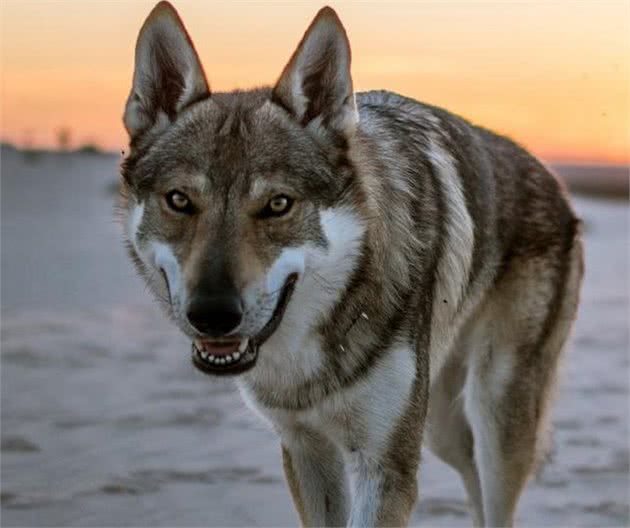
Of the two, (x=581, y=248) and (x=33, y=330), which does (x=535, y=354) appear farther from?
(x=33, y=330)

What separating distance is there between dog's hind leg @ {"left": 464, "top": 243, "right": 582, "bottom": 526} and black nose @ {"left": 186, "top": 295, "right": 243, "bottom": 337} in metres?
1.59

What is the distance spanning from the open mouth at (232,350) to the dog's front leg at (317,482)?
2.48 feet

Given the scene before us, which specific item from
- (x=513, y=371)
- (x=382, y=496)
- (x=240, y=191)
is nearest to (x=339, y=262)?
(x=240, y=191)

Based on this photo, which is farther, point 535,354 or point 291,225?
point 535,354

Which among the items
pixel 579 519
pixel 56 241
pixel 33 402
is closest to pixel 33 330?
pixel 33 402

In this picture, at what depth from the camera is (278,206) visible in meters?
3.91

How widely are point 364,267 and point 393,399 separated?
45 centimetres

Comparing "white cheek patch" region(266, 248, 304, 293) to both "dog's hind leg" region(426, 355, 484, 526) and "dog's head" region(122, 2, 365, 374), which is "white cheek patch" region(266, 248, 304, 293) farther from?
"dog's hind leg" region(426, 355, 484, 526)

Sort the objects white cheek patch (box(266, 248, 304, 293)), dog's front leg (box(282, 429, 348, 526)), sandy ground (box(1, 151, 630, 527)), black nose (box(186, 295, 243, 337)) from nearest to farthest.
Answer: black nose (box(186, 295, 243, 337)), white cheek patch (box(266, 248, 304, 293)), dog's front leg (box(282, 429, 348, 526)), sandy ground (box(1, 151, 630, 527))

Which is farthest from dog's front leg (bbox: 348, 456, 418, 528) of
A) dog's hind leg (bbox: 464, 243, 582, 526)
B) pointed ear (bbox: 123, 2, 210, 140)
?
pointed ear (bbox: 123, 2, 210, 140)

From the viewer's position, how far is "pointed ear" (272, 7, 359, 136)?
4.08m

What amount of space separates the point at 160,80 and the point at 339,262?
843 mm

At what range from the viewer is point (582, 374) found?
8.88 meters

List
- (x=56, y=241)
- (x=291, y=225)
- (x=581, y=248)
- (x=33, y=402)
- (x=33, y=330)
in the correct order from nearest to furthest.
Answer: (x=291, y=225) < (x=581, y=248) < (x=33, y=402) < (x=33, y=330) < (x=56, y=241)
